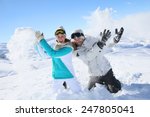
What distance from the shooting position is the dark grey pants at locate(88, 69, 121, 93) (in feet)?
22.0

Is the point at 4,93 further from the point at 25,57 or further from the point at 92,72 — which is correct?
the point at 25,57

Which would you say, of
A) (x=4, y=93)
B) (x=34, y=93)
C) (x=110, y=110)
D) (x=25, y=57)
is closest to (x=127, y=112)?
(x=110, y=110)

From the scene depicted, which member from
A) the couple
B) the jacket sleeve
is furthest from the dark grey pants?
the jacket sleeve

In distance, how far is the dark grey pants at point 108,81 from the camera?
6.70 meters


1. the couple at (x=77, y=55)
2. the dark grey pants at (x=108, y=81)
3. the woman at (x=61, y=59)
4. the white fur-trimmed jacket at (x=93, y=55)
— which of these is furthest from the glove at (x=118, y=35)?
the woman at (x=61, y=59)

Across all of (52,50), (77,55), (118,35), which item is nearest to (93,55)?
(77,55)

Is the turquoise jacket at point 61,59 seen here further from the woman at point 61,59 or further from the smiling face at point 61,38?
the smiling face at point 61,38

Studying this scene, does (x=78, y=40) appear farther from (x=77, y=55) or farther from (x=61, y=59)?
(x=61, y=59)

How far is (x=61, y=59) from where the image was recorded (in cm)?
577

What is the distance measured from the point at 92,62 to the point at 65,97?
962mm

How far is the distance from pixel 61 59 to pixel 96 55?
2.82 feet

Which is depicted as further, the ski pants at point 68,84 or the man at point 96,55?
the man at point 96,55

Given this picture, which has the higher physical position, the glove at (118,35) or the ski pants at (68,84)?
the glove at (118,35)

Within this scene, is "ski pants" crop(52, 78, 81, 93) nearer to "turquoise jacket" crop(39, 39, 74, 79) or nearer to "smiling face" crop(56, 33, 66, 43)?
"turquoise jacket" crop(39, 39, 74, 79)
